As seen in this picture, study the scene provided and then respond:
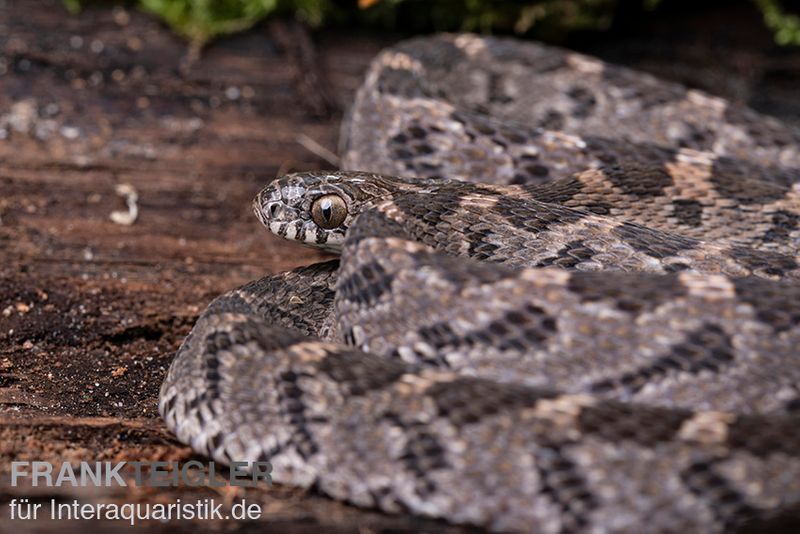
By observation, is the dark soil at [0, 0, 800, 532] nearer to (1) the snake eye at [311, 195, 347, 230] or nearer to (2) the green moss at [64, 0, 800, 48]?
(2) the green moss at [64, 0, 800, 48]

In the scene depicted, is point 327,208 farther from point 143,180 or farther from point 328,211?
point 143,180

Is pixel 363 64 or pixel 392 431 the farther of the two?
pixel 363 64

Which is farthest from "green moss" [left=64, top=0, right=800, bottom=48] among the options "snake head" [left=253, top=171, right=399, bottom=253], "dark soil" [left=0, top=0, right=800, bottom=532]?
"snake head" [left=253, top=171, right=399, bottom=253]

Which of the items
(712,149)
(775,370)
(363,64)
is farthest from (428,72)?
(775,370)

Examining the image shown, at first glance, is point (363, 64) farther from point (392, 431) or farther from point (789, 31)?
point (392, 431)

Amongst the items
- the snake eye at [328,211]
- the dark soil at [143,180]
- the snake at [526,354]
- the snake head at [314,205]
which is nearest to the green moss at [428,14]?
the dark soil at [143,180]

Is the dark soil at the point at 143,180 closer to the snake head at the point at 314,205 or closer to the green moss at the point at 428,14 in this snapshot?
the green moss at the point at 428,14

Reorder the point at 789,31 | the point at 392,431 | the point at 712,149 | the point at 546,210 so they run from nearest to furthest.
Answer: the point at 392,431 → the point at 546,210 → the point at 712,149 → the point at 789,31
